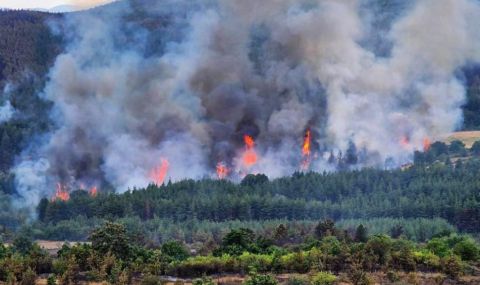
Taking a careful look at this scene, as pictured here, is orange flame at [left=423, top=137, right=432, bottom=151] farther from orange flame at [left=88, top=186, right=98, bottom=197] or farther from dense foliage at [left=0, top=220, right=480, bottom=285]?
dense foliage at [left=0, top=220, right=480, bottom=285]

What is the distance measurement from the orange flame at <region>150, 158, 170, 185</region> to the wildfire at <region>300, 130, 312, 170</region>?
25.2 metres

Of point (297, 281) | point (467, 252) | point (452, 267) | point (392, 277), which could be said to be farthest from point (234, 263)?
point (467, 252)

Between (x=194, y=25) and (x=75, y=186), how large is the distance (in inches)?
3104

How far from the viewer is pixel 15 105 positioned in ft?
541

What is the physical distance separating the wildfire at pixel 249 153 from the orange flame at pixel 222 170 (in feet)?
13.6

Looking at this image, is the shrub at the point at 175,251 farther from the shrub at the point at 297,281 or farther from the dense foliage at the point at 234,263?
the shrub at the point at 297,281

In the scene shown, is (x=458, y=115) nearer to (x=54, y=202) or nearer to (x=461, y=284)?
(x=54, y=202)

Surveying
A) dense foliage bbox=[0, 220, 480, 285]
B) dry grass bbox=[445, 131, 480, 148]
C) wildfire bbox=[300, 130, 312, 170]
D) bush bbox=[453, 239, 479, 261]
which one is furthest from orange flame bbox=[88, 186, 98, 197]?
dry grass bbox=[445, 131, 480, 148]

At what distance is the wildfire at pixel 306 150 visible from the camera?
438ft

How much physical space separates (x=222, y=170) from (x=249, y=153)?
345 inches

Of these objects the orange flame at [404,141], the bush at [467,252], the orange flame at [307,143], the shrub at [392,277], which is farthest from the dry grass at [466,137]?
the shrub at [392,277]

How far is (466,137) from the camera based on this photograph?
142750 millimetres

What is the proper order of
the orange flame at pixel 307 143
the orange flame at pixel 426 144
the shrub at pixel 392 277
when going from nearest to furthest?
1. the shrub at pixel 392 277
2. the orange flame at pixel 426 144
3. the orange flame at pixel 307 143

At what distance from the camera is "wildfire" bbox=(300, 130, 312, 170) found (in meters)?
134
